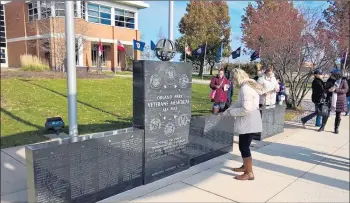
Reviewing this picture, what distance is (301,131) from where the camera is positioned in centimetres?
795

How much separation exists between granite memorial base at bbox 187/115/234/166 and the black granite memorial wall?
25 centimetres

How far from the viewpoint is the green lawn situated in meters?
2.46

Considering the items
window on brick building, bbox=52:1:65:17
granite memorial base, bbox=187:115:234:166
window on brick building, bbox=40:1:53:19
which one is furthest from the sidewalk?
window on brick building, bbox=52:1:65:17

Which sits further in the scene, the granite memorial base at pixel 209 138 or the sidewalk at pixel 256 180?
the granite memorial base at pixel 209 138

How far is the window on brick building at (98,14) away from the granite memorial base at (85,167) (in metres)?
2.80

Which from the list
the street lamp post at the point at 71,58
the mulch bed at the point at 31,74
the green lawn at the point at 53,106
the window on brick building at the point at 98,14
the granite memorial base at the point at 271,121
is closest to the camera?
the mulch bed at the point at 31,74

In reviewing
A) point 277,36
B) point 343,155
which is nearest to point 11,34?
point 343,155

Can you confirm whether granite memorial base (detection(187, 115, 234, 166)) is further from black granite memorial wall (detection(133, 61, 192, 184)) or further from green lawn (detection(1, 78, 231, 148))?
green lawn (detection(1, 78, 231, 148))

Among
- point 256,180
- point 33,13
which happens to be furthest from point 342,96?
point 33,13

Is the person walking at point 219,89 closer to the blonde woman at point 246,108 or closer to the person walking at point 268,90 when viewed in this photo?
the person walking at point 268,90

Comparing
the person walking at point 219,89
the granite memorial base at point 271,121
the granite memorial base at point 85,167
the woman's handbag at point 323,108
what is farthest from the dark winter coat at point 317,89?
the granite memorial base at point 85,167

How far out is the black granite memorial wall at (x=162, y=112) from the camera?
3.75 metres

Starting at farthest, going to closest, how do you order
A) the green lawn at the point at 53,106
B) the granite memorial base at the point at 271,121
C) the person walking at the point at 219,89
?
the person walking at the point at 219,89 → the granite memorial base at the point at 271,121 → the green lawn at the point at 53,106

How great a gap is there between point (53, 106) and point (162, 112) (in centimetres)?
202
